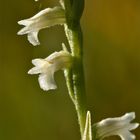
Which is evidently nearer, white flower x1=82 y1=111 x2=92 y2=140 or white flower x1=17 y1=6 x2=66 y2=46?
white flower x1=82 y1=111 x2=92 y2=140

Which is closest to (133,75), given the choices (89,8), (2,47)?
(89,8)

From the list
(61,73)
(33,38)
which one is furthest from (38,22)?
(61,73)

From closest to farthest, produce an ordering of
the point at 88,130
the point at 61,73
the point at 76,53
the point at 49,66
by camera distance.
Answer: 1. the point at 88,130
2. the point at 49,66
3. the point at 76,53
4. the point at 61,73

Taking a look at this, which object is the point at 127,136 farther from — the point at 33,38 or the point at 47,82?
the point at 33,38

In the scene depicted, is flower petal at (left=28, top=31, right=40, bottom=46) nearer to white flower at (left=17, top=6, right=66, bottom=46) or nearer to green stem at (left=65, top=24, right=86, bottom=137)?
white flower at (left=17, top=6, right=66, bottom=46)

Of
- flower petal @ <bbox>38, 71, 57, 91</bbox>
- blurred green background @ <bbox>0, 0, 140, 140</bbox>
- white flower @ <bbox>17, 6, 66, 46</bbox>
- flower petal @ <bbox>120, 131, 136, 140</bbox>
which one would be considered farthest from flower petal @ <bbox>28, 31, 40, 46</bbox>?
blurred green background @ <bbox>0, 0, 140, 140</bbox>

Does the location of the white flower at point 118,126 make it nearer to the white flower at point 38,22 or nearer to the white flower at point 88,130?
the white flower at point 88,130
